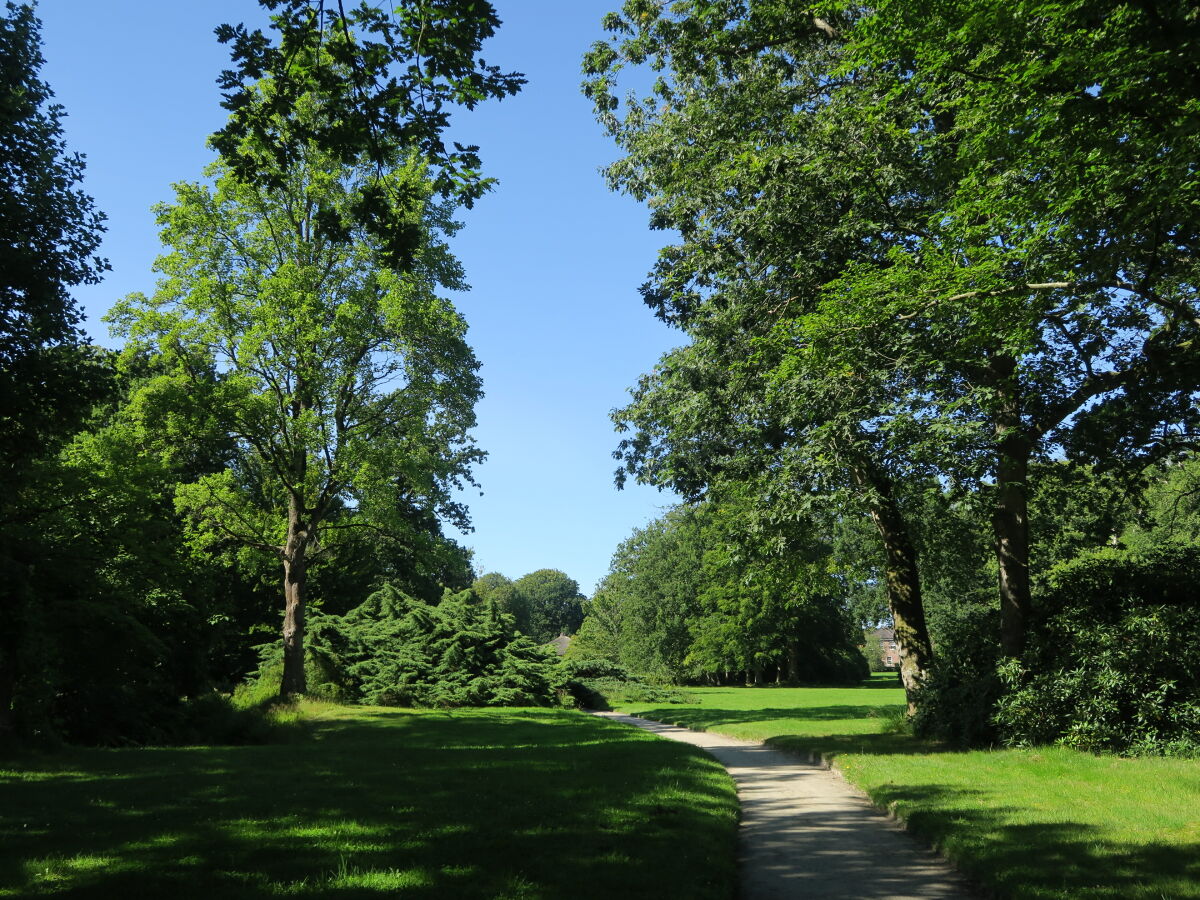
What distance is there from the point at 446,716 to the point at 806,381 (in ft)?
49.3

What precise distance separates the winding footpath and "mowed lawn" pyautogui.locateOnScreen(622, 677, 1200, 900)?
283mm

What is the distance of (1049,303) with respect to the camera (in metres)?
11.5

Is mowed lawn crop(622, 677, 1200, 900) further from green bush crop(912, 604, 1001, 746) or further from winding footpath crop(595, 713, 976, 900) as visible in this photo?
A: green bush crop(912, 604, 1001, 746)

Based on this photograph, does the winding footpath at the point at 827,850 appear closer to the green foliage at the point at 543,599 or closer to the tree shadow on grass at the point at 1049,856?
the tree shadow on grass at the point at 1049,856

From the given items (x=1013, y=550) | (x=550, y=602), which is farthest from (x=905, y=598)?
(x=550, y=602)

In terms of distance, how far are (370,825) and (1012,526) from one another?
1244 centimetres

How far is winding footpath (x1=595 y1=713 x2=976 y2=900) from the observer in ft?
21.3

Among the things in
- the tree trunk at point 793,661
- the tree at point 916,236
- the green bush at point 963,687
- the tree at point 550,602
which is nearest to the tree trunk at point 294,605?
the tree at point 916,236

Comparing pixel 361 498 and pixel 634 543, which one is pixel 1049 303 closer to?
pixel 361 498

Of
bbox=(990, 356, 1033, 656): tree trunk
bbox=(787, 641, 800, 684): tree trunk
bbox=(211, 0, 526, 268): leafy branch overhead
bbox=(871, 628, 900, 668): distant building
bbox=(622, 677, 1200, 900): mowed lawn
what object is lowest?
bbox=(871, 628, 900, 668): distant building

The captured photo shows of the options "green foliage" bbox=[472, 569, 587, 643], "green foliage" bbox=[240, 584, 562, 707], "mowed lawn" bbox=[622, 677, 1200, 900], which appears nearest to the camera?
"mowed lawn" bbox=[622, 677, 1200, 900]

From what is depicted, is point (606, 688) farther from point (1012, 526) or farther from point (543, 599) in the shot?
point (543, 599)

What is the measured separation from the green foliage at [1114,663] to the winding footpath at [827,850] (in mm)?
3919

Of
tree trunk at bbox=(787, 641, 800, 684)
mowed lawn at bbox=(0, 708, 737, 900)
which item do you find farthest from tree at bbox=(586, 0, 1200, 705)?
tree trunk at bbox=(787, 641, 800, 684)
